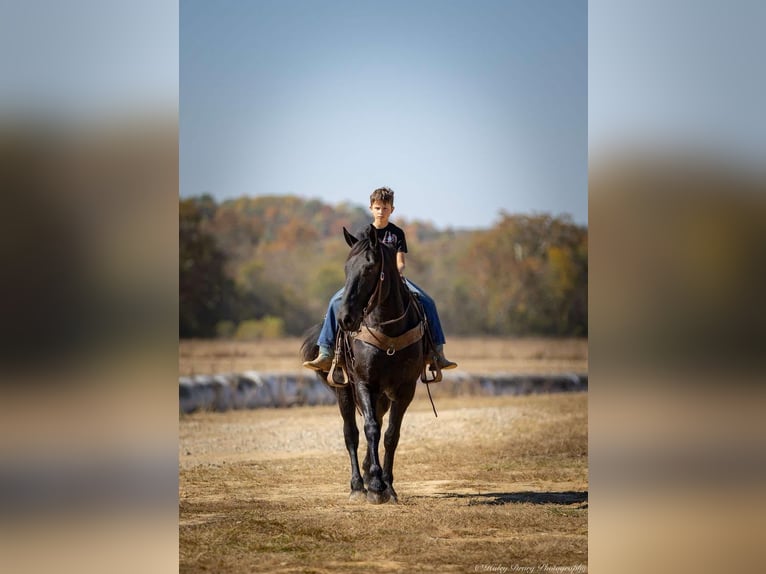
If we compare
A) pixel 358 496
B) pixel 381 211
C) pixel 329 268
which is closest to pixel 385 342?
pixel 381 211

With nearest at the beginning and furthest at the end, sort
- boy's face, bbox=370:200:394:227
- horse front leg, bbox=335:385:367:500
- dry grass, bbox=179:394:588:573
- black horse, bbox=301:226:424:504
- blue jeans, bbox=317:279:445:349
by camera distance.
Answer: dry grass, bbox=179:394:588:573
black horse, bbox=301:226:424:504
boy's face, bbox=370:200:394:227
blue jeans, bbox=317:279:445:349
horse front leg, bbox=335:385:367:500

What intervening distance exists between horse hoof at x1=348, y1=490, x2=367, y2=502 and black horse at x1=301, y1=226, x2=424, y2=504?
122 millimetres

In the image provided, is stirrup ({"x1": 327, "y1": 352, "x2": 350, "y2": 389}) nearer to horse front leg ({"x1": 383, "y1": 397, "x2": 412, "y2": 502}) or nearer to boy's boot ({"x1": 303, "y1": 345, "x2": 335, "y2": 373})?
boy's boot ({"x1": 303, "y1": 345, "x2": 335, "y2": 373})

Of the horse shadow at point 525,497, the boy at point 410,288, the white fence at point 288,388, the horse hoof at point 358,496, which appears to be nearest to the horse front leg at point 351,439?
the horse hoof at point 358,496

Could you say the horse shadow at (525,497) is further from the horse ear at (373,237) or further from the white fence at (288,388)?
the white fence at (288,388)

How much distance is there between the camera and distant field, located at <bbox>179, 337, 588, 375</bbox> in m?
14.9

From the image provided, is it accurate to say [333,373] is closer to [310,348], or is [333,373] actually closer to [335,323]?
[335,323]

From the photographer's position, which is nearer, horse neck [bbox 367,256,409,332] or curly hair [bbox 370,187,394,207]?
horse neck [bbox 367,256,409,332]

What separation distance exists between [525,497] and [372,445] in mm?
1523

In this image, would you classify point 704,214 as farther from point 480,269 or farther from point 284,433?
point 480,269

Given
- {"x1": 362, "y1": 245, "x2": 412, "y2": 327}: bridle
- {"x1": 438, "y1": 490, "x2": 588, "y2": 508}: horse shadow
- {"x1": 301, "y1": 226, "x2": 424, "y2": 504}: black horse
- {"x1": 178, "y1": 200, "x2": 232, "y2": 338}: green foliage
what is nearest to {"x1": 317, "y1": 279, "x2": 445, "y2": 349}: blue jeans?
{"x1": 301, "y1": 226, "x2": 424, "y2": 504}: black horse

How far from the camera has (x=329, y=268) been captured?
1845 centimetres

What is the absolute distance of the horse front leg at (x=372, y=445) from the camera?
5996mm

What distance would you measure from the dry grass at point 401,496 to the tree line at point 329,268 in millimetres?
5240
